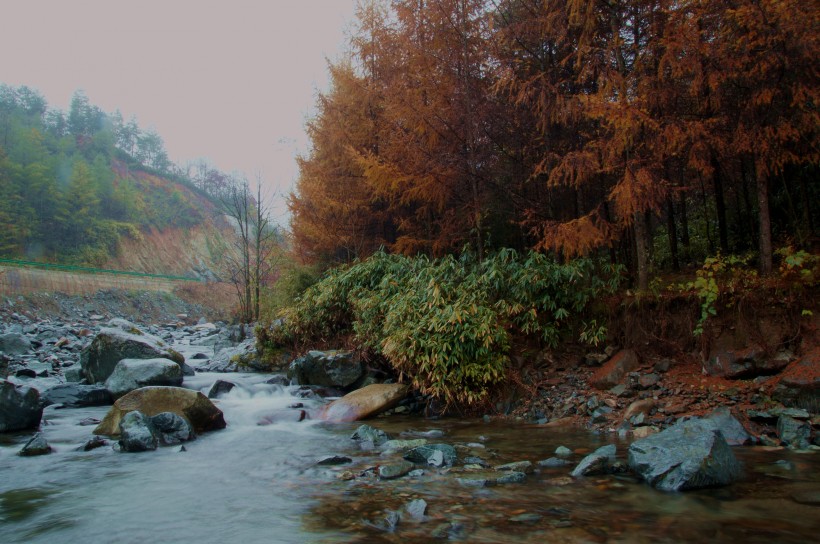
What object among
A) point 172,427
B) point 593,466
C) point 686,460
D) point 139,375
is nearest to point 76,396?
point 139,375

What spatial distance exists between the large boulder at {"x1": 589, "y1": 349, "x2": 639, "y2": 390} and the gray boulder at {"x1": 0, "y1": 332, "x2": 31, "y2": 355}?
17.8 metres

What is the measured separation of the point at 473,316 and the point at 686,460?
3.82 meters

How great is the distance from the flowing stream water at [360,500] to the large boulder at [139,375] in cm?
299

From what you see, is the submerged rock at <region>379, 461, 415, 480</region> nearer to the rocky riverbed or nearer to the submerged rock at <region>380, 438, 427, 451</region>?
the rocky riverbed

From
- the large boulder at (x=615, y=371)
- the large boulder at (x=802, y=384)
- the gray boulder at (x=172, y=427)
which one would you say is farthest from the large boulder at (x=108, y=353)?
the large boulder at (x=802, y=384)

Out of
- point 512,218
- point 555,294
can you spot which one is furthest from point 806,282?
point 512,218

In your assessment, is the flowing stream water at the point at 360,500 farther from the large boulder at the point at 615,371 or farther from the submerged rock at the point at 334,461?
the large boulder at the point at 615,371

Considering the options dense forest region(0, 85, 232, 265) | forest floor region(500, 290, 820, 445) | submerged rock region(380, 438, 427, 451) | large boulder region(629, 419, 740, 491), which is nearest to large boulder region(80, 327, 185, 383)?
submerged rock region(380, 438, 427, 451)

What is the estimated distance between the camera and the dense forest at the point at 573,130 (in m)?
6.88

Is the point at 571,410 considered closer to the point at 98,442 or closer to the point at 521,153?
the point at 521,153

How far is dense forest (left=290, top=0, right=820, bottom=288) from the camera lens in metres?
6.88

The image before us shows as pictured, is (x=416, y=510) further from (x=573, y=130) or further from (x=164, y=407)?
(x=573, y=130)

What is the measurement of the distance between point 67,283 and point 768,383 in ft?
129

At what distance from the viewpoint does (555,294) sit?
26.6 ft
